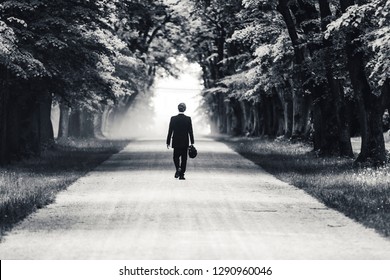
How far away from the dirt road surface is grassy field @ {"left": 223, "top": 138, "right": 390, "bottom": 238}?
0.32m

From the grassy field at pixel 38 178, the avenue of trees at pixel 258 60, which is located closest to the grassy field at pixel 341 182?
the avenue of trees at pixel 258 60

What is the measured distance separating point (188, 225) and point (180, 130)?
10.0 metres

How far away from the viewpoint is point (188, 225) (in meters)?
14.5

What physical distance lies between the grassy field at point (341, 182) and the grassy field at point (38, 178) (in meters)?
5.25

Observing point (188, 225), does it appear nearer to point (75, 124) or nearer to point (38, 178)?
point (38, 178)

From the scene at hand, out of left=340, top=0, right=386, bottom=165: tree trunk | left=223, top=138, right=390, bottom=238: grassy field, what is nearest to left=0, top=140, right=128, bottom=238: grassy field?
left=223, top=138, right=390, bottom=238: grassy field

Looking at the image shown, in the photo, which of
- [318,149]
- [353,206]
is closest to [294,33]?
[318,149]

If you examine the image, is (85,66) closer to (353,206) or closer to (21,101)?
(21,101)

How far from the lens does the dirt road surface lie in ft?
38.6

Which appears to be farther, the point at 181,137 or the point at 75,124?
the point at 75,124

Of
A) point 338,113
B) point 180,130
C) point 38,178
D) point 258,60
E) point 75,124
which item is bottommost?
point 38,178

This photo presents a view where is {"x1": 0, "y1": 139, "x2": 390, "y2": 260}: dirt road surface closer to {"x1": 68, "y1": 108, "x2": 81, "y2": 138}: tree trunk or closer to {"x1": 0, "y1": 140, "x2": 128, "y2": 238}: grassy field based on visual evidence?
{"x1": 0, "y1": 140, "x2": 128, "y2": 238}: grassy field

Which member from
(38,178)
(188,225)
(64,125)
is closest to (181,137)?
(38,178)

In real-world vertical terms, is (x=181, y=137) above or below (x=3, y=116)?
below
